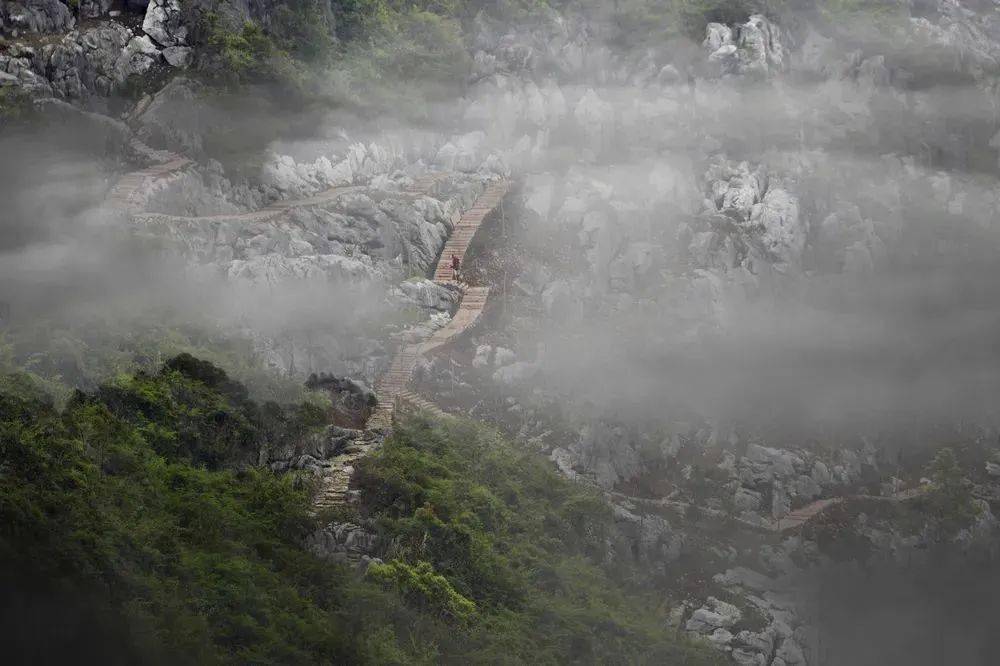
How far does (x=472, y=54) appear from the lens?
66.5 meters

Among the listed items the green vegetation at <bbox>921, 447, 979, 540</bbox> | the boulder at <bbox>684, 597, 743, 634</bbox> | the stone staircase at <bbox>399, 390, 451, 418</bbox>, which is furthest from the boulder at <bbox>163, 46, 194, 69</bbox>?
the green vegetation at <bbox>921, 447, 979, 540</bbox>

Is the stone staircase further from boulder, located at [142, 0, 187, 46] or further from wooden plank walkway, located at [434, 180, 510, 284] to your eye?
boulder, located at [142, 0, 187, 46]

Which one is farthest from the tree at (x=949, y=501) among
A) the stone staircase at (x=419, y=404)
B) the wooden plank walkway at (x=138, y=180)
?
the wooden plank walkway at (x=138, y=180)

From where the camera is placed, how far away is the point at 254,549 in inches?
968

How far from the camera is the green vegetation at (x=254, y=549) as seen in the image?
1988 cm

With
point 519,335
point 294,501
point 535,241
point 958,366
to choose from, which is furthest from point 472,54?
point 294,501

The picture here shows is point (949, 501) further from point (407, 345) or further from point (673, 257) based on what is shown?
point (407, 345)

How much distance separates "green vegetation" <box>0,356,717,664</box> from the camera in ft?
65.2

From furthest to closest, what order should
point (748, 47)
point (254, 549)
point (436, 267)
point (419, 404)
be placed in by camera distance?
1. point (748, 47)
2. point (436, 267)
3. point (419, 404)
4. point (254, 549)

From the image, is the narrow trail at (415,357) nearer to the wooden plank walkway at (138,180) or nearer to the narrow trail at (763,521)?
the narrow trail at (763,521)

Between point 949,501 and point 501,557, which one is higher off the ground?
point 501,557

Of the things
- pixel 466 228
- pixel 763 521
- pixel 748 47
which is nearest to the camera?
pixel 763 521

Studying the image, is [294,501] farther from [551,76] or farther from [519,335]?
[551,76]

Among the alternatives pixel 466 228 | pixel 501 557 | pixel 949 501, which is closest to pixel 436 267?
pixel 466 228
